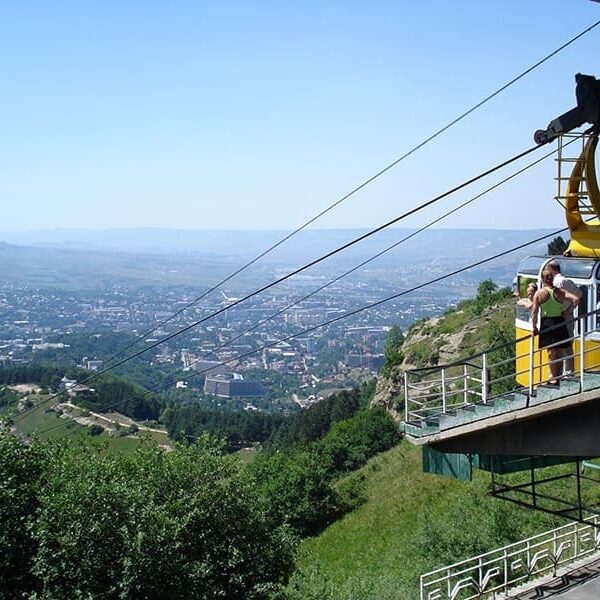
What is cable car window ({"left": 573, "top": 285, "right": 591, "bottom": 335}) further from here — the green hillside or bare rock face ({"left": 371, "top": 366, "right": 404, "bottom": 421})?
bare rock face ({"left": 371, "top": 366, "right": 404, "bottom": 421})

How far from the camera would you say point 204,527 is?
691 inches

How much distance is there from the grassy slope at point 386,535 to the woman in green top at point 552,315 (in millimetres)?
9664

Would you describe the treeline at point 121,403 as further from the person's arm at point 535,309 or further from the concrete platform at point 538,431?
the person's arm at point 535,309

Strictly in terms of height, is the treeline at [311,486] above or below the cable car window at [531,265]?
below

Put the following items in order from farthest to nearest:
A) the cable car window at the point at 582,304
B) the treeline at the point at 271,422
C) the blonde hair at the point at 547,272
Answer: the treeline at the point at 271,422, the cable car window at the point at 582,304, the blonde hair at the point at 547,272

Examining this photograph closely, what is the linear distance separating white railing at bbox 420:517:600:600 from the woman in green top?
785 cm

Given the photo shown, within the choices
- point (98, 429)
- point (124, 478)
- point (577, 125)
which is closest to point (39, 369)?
point (98, 429)

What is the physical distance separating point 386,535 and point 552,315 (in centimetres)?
2215

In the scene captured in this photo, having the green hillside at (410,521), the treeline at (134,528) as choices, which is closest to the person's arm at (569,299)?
the green hillside at (410,521)

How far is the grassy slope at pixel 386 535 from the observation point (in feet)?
62.8

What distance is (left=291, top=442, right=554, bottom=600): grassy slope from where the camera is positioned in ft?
62.8

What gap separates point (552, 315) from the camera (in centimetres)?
991

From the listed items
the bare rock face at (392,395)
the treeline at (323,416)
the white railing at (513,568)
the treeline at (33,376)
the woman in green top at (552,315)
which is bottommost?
the treeline at (33,376)

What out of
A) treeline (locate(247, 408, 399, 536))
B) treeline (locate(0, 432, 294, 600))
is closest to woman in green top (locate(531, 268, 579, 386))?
treeline (locate(0, 432, 294, 600))
